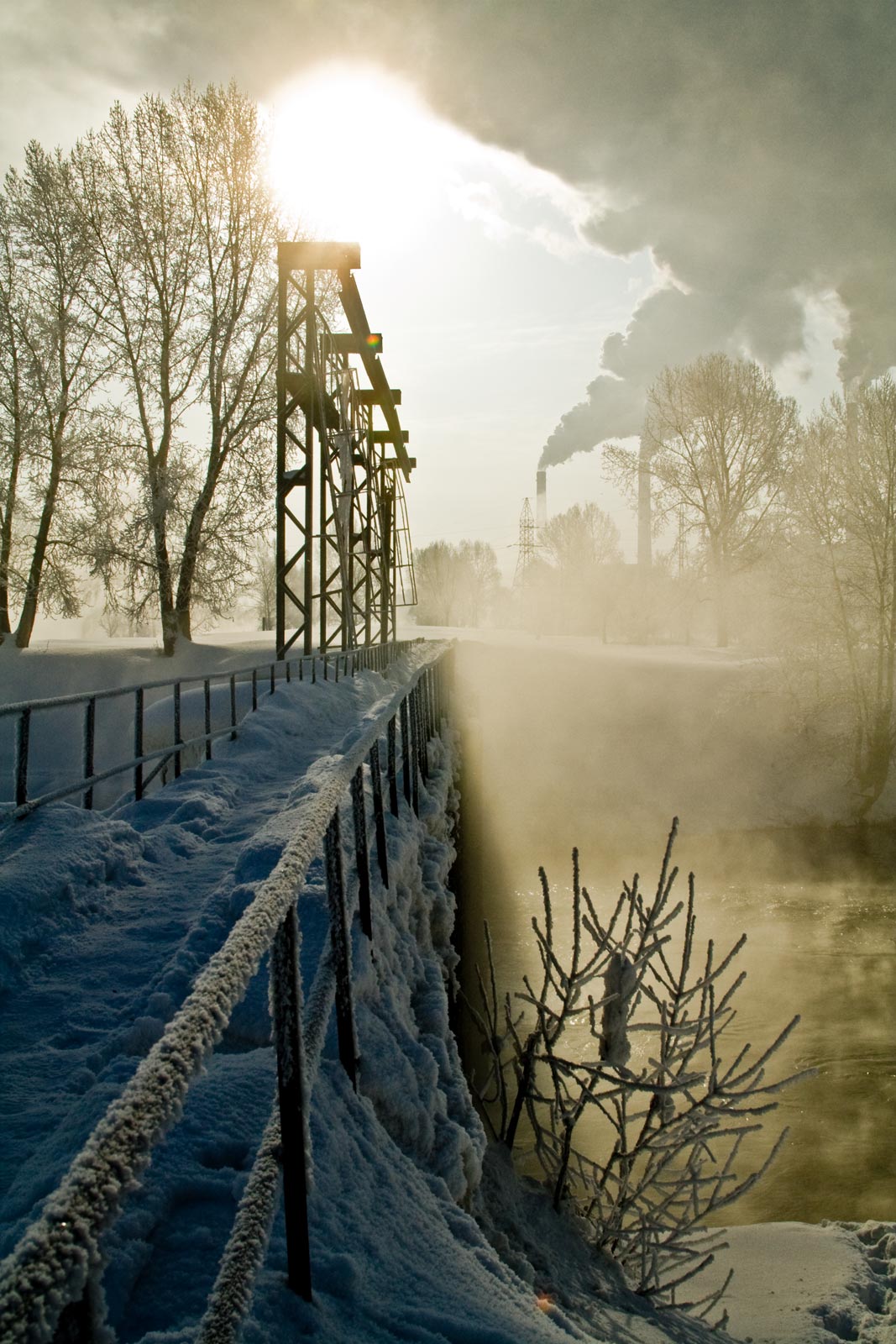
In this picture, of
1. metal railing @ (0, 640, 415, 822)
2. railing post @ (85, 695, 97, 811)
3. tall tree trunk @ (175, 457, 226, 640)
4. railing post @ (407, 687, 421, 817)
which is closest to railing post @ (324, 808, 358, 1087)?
metal railing @ (0, 640, 415, 822)

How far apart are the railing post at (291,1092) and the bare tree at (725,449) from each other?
3333 centimetres

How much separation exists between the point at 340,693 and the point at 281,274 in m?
7.27

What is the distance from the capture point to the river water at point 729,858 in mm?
8320

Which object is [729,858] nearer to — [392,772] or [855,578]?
[855,578]

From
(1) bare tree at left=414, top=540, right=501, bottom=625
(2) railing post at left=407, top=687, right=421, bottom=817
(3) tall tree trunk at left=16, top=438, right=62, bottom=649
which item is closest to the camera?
(2) railing post at left=407, top=687, right=421, bottom=817

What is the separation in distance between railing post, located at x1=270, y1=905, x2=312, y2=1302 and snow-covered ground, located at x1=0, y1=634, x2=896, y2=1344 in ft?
0.38

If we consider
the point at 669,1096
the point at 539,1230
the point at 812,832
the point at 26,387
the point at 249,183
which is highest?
the point at 249,183

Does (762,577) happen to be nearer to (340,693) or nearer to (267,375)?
(267,375)

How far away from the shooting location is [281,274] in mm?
13734

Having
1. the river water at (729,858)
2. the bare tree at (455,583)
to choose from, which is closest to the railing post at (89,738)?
the river water at (729,858)

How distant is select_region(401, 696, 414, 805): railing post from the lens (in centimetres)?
644

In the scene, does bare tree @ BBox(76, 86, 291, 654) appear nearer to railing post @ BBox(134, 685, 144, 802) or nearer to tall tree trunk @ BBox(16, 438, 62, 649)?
tall tree trunk @ BBox(16, 438, 62, 649)

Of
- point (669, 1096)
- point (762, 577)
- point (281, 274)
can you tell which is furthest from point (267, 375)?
point (669, 1096)

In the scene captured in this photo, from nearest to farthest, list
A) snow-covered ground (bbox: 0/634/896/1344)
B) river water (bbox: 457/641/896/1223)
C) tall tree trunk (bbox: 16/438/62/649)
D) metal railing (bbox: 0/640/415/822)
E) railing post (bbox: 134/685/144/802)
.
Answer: snow-covered ground (bbox: 0/634/896/1344), metal railing (bbox: 0/640/415/822), railing post (bbox: 134/685/144/802), river water (bbox: 457/641/896/1223), tall tree trunk (bbox: 16/438/62/649)
